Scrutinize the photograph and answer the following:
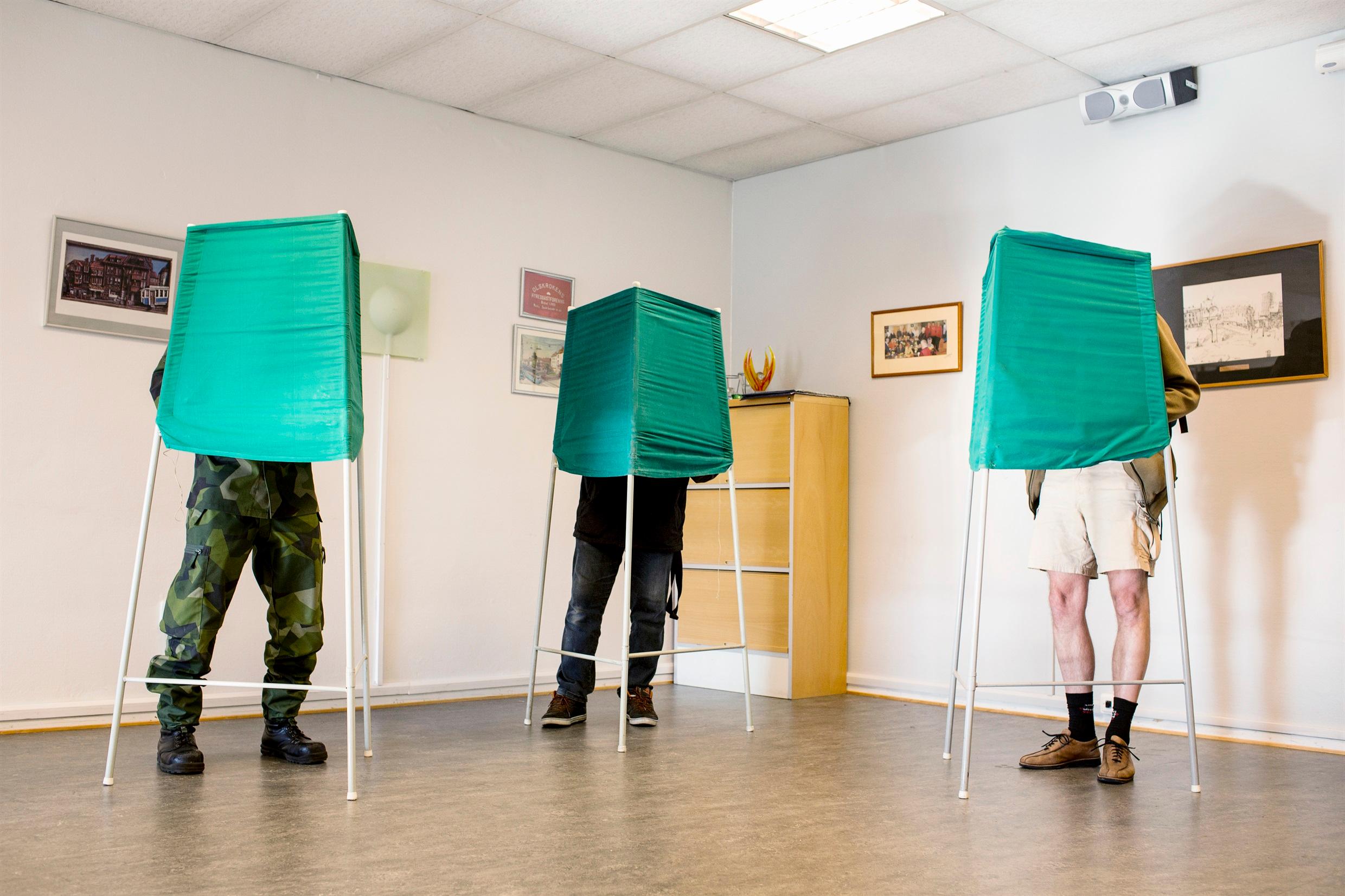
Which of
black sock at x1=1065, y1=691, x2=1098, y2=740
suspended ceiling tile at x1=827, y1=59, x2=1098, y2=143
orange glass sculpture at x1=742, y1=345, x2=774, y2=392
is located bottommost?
black sock at x1=1065, y1=691, x2=1098, y2=740

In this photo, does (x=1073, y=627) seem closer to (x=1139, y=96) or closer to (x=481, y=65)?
(x=1139, y=96)

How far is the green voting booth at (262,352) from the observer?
8.51 feet

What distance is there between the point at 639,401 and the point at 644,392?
36 mm

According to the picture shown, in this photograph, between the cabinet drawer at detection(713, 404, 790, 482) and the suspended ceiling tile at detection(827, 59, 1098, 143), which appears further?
the cabinet drawer at detection(713, 404, 790, 482)

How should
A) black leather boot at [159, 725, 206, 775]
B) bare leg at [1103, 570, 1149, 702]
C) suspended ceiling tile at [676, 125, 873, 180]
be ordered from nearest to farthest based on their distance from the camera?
black leather boot at [159, 725, 206, 775] → bare leg at [1103, 570, 1149, 702] → suspended ceiling tile at [676, 125, 873, 180]

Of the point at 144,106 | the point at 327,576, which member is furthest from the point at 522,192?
the point at 327,576

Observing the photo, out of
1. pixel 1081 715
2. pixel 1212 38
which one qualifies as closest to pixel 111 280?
pixel 1081 715

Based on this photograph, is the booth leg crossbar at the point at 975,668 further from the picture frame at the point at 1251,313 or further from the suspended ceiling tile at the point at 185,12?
the suspended ceiling tile at the point at 185,12

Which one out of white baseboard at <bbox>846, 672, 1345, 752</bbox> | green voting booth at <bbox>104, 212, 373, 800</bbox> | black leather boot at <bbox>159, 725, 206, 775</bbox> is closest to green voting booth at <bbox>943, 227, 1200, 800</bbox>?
white baseboard at <bbox>846, 672, 1345, 752</bbox>

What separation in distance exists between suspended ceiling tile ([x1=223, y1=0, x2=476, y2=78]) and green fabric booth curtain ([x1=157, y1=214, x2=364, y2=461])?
1.38 m

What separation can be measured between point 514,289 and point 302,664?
87.7 inches

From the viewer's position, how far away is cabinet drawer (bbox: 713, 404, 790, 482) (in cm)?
471

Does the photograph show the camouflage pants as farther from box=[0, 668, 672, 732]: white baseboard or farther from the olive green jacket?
the olive green jacket

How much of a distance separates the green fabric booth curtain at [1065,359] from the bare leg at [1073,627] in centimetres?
46
